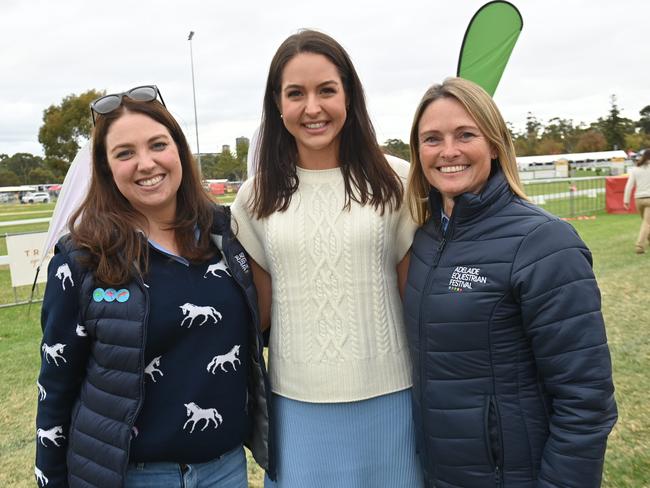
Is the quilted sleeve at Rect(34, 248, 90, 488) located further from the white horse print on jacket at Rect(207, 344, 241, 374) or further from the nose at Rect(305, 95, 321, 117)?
the nose at Rect(305, 95, 321, 117)

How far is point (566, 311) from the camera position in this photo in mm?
1468

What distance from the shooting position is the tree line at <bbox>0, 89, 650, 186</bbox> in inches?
1388

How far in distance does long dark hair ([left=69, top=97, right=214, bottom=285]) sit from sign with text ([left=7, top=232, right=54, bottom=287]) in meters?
6.38

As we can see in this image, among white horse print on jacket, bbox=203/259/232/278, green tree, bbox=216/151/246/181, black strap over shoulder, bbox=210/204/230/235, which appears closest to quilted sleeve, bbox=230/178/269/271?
black strap over shoulder, bbox=210/204/230/235

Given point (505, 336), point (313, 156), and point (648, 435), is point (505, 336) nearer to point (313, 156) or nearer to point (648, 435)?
point (313, 156)

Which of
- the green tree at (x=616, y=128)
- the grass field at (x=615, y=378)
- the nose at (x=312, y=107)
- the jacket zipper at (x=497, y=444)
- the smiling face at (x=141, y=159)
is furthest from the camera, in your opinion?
the green tree at (x=616, y=128)

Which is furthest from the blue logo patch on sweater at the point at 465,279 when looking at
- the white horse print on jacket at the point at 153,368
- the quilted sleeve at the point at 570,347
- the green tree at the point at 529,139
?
the green tree at the point at 529,139

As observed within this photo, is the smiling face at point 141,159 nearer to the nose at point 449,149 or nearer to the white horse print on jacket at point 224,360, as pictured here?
the white horse print on jacket at point 224,360

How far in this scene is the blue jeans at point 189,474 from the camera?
1.79 meters

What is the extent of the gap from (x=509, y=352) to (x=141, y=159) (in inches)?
51.9

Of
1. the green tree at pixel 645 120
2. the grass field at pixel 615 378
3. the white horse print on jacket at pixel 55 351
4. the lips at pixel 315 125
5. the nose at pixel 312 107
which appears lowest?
the grass field at pixel 615 378

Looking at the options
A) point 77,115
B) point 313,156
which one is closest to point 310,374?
point 313,156

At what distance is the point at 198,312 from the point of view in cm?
177

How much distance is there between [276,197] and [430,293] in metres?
0.71
